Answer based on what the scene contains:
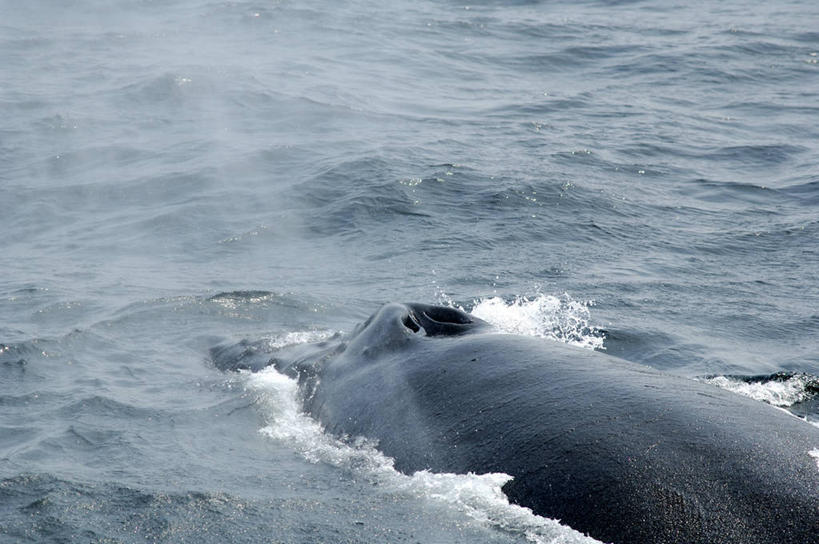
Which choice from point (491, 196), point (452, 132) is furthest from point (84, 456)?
point (452, 132)

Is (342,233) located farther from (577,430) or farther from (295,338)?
(577,430)

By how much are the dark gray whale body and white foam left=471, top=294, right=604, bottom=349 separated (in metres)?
4.41

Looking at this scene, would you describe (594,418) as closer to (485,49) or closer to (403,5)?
(485,49)

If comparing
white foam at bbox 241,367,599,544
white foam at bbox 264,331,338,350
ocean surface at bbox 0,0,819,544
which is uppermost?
white foam at bbox 241,367,599,544

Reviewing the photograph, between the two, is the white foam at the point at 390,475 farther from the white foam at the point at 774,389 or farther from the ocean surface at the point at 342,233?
the white foam at the point at 774,389

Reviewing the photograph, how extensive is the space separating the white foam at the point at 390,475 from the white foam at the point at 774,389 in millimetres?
4187

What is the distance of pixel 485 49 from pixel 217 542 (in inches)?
1284

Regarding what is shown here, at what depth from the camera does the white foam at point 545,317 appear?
13.7 metres

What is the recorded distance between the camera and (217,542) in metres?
7.80

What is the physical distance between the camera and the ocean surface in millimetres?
8961

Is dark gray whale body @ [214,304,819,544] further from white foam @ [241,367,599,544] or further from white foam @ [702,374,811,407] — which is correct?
white foam @ [702,374,811,407]

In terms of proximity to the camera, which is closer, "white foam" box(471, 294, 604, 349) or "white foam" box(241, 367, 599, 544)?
"white foam" box(241, 367, 599, 544)

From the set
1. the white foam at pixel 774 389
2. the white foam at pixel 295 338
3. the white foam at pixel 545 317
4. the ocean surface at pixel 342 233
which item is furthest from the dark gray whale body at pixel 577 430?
the white foam at pixel 545 317

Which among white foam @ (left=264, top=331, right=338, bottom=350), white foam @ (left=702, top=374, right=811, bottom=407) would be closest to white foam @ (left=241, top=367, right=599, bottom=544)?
white foam @ (left=264, top=331, right=338, bottom=350)
